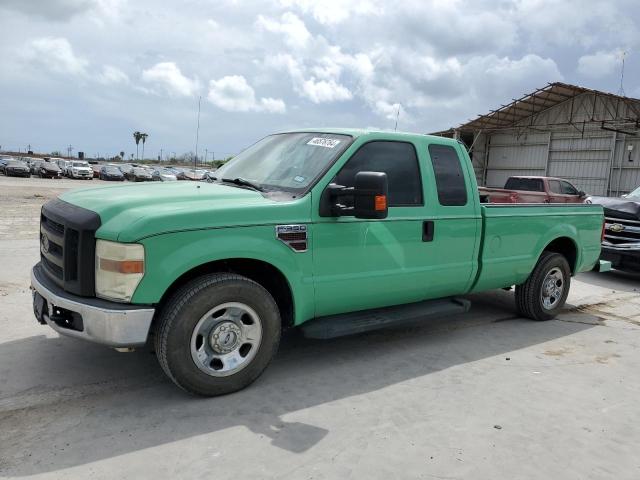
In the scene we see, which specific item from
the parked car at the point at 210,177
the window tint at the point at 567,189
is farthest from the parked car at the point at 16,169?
the parked car at the point at 210,177

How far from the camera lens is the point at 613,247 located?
9070mm

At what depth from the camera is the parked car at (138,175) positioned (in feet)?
147

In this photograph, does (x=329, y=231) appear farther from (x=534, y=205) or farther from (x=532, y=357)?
(x=534, y=205)

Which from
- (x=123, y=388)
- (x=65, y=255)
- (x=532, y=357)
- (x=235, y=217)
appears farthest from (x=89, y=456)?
(x=532, y=357)

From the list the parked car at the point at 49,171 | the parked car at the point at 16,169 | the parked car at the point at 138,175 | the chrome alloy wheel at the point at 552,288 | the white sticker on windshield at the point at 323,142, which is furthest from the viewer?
the parked car at the point at 138,175

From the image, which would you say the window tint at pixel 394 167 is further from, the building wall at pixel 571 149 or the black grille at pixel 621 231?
the building wall at pixel 571 149

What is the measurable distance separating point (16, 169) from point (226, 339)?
43231mm

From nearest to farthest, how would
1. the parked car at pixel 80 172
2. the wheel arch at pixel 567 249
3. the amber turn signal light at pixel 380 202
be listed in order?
the amber turn signal light at pixel 380 202 → the wheel arch at pixel 567 249 → the parked car at pixel 80 172

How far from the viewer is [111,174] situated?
45.0 m

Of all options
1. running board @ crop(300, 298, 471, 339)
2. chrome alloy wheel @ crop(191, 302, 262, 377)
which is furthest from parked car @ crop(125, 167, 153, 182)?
chrome alloy wheel @ crop(191, 302, 262, 377)

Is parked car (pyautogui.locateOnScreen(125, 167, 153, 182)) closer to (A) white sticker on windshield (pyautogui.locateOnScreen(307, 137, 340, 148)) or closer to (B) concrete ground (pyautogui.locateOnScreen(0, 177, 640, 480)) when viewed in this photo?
(B) concrete ground (pyautogui.locateOnScreen(0, 177, 640, 480))

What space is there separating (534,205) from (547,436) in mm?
2988

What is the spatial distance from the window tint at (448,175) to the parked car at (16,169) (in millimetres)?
42901

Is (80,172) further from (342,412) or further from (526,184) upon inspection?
(342,412)
